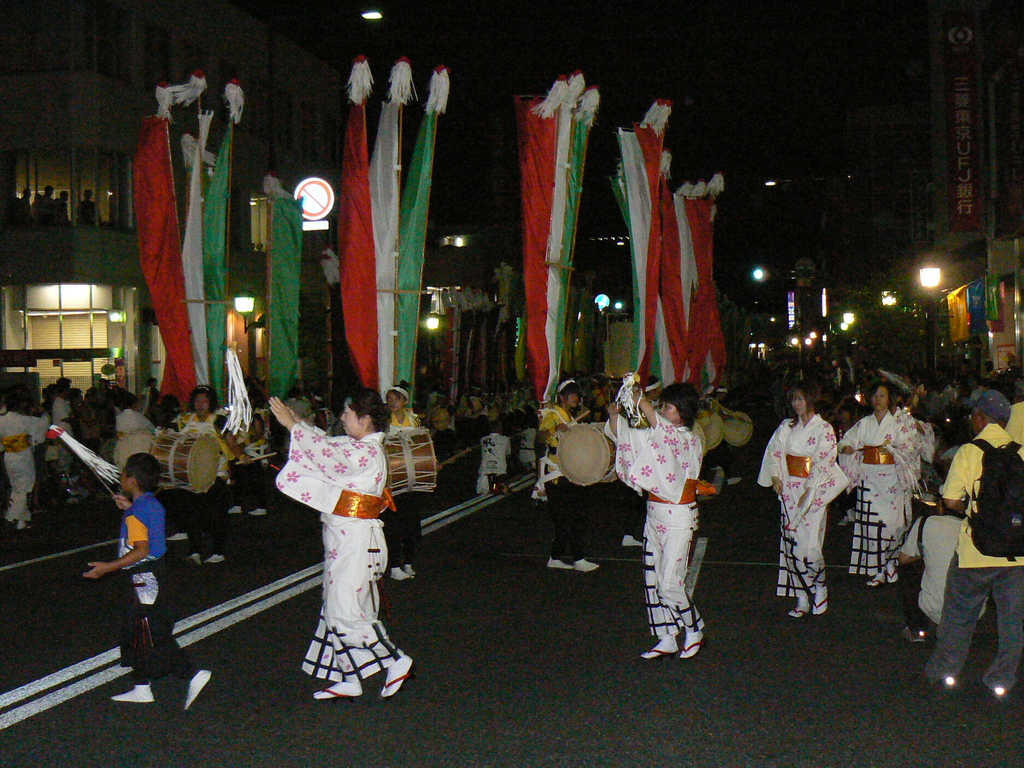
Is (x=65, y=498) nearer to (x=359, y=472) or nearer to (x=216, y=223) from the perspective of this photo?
(x=216, y=223)

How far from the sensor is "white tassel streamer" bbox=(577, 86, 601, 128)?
1276 cm

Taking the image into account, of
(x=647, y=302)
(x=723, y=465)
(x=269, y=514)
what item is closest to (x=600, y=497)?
(x=723, y=465)

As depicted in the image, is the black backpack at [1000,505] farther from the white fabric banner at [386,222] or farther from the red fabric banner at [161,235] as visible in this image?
the red fabric banner at [161,235]

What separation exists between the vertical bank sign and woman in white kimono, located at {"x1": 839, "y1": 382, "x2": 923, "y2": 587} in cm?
1546

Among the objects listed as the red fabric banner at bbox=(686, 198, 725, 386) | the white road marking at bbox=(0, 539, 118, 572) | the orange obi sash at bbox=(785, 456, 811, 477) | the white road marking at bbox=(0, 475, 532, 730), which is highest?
the red fabric banner at bbox=(686, 198, 725, 386)

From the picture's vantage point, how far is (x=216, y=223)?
48.5 ft

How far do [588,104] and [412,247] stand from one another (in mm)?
2861

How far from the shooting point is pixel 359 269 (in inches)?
444

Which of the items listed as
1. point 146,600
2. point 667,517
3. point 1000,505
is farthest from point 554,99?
A: point 146,600

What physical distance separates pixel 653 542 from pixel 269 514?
831 cm

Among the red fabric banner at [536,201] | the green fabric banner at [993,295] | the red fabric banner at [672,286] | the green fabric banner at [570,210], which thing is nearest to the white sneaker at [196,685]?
the red fabric banner at [536,201]

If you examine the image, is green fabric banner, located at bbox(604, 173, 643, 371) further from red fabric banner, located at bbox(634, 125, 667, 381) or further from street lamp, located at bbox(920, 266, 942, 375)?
street lamp, located at bbox(920, 266, 942, 375)

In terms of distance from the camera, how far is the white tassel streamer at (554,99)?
1230 centimetres

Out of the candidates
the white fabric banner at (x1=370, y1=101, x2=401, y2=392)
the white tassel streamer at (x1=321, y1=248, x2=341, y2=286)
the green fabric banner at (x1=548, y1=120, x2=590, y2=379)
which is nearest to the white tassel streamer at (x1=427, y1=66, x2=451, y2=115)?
the white fabric banner at (x1=370, y1=101, x2=401, y2=392)
